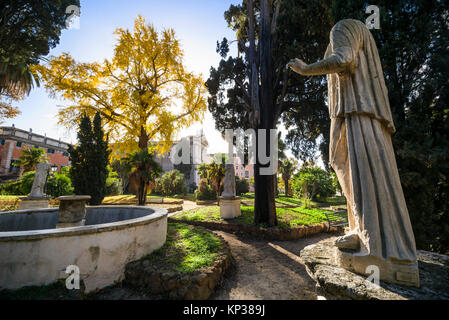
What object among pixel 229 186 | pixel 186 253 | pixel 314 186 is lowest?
pixel 186 253

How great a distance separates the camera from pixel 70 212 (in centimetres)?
386

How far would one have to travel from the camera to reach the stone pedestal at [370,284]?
1501 mm

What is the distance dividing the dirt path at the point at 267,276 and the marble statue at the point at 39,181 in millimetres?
8597

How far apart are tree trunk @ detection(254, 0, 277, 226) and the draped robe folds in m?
4.91

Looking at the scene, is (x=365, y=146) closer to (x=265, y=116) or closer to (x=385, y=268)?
(x=385, y=268)

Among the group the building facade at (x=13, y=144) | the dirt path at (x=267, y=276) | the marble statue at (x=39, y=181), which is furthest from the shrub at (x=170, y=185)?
the dirt path at (x=267, y=276)

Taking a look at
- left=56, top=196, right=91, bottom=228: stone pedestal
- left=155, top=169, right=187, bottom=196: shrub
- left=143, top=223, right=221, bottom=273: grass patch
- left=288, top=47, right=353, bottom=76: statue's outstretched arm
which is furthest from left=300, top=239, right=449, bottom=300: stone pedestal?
left=155, top=169, right=187, bottom=196: shrub

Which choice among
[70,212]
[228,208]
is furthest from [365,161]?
[228,208]

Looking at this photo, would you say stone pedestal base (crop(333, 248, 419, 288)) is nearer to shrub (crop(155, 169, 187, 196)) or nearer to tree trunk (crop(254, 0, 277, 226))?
tree trunk (crop(254, 0, 277, 226))

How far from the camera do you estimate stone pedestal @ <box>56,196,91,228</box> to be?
3.79 m

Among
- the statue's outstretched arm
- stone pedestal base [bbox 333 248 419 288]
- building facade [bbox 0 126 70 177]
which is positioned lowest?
stone pedestal base [bbox 333 248 419 288]

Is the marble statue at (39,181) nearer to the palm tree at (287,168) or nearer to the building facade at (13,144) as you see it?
the building facade at (13,144)

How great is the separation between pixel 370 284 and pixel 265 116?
21.2ft
